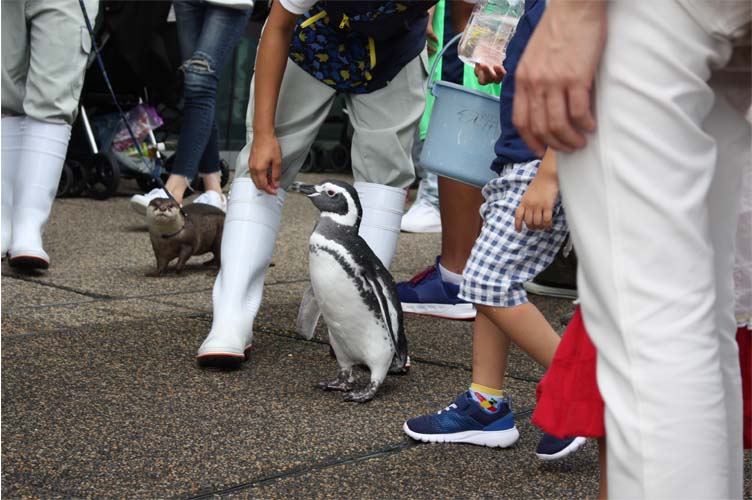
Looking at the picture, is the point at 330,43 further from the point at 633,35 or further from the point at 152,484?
the point at 633,35

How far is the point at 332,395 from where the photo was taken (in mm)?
3055

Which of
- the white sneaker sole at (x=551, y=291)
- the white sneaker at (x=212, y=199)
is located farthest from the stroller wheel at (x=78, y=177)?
the white sneaker sole at (x=551, y=291)

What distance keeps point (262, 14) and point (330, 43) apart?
15.0 feet

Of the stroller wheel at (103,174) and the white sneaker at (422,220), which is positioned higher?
the white sneaker at (422,220)

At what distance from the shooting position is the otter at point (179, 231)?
15.8 ft

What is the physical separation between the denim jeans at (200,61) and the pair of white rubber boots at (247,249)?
2570 mm

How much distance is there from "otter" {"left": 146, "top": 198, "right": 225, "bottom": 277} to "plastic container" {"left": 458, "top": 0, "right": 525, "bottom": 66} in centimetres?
188

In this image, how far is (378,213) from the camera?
3.53 m

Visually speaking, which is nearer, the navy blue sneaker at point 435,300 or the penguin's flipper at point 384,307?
the penguin's flipper at point 384,307

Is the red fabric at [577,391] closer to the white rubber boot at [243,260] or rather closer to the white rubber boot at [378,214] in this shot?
the white rubber boot at [243,260]

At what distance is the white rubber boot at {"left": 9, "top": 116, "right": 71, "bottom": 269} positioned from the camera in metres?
4.62


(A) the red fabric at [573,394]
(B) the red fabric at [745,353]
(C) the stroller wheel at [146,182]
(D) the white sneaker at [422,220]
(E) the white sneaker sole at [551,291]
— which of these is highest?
(B) the red fabric at [745,353]

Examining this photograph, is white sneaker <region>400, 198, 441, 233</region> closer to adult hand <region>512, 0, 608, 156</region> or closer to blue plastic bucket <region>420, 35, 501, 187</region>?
blue plastic bucket <region>420, 35, 501, 187</region>

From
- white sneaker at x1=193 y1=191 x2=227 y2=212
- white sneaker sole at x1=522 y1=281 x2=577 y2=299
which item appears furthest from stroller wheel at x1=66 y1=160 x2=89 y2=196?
white sneaker sole at x1=522 y1=281 x2=577 y2=299
